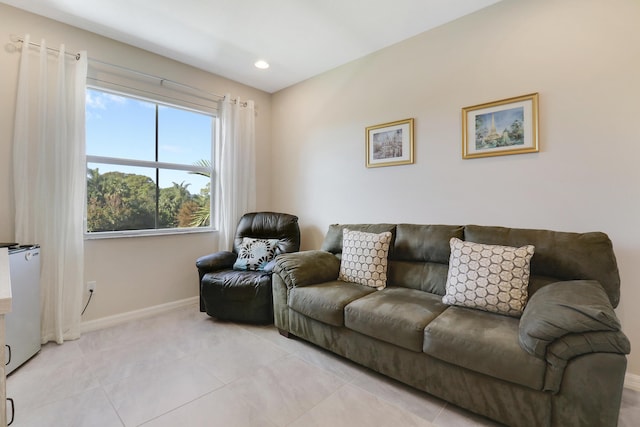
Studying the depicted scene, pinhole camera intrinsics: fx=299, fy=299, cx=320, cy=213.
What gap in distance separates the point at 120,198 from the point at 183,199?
60 centimetres

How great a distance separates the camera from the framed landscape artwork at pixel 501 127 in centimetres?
212

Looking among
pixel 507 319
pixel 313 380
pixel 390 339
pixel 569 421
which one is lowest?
pixel 313 380

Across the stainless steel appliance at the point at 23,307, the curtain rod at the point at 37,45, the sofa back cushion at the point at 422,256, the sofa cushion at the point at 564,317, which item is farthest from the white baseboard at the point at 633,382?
the curtain rod at the point at 37,45

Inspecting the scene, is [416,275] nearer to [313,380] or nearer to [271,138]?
[313,380]

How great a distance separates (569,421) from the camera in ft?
4.20

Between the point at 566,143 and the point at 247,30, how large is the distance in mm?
2600

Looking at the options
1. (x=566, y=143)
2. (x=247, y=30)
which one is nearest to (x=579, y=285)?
(x=566, y=143)

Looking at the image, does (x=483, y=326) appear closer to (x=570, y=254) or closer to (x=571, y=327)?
(x=571, y=327)

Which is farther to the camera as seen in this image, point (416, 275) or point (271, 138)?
point (271, 138)

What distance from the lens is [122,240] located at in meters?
2.83

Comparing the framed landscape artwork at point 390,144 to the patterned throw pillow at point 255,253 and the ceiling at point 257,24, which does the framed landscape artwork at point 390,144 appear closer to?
the ceiling at point 257,24

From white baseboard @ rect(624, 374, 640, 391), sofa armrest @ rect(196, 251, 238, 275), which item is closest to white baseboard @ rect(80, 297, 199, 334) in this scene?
sofa armrest @ rect(196, 251, 238, 275)

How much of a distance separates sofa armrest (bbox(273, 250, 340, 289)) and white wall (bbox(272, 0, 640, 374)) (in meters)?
0.70

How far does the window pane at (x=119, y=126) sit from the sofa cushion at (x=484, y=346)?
3039 millimetres
